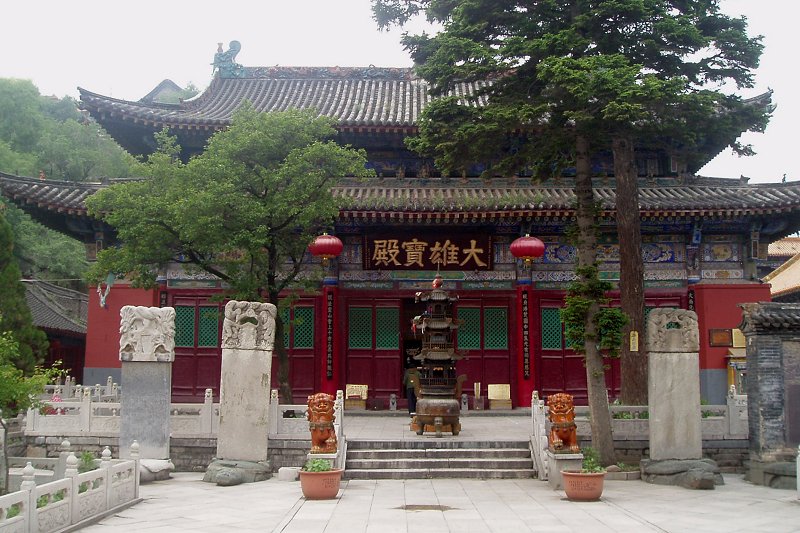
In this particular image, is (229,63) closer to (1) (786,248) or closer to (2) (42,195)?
(2) (42,195)

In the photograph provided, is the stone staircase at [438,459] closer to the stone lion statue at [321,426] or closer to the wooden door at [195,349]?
the stone lion statue at [321,426]

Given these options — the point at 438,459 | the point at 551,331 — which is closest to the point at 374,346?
the point at 551,331

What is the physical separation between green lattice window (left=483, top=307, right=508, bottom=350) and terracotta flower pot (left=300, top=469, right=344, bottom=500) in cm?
943

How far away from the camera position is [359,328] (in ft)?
64.3

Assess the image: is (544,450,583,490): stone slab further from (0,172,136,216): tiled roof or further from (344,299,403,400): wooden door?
(0,172,136,216): tiled roof

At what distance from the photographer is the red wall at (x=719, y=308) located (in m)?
19.0

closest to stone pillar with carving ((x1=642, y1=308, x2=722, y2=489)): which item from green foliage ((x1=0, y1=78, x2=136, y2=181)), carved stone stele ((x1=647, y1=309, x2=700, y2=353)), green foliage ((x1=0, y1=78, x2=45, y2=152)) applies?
carved stone stele ((x1=647, y1=309, x2=700, y2=353))

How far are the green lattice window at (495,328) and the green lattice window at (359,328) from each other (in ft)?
9.75

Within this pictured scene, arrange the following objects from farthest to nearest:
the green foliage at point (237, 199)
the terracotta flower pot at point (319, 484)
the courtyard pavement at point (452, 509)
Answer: the green foliage at point (237, 199)
the terracotta flower pot at point (319, 484)
the courtyard pavement at point (452, 509)

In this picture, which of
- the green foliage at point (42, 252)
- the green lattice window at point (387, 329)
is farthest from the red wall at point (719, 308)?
the green foliage at point (42, 252)

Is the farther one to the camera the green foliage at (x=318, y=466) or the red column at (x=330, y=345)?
the red column at (x=330, y=345)

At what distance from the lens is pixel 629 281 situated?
13789 mm

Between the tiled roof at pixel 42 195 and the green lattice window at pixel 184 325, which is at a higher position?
the tiled roof at pixel 42 195

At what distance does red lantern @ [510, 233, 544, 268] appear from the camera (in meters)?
17.9
